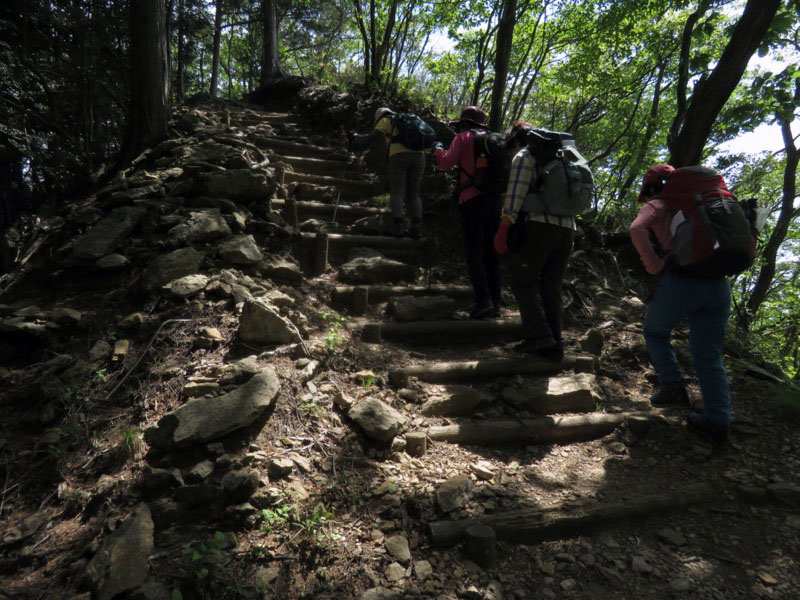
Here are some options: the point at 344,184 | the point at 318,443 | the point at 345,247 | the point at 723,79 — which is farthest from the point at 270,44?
the point at 318,443

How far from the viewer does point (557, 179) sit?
3.58 meters

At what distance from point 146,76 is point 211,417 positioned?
6720 mm

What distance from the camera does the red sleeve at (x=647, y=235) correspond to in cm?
312

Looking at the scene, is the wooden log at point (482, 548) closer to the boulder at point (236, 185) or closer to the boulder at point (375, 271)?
the boulder at point (375, 271)

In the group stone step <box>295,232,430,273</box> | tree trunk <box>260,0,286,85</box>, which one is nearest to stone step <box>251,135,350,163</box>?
stone step <box>295,232,430,273</box>

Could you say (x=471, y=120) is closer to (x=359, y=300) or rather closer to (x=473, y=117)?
(x=473, y=117)

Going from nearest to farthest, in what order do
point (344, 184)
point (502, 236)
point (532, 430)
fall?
1. point (532, 430)
2. point (502, 236)
3. point (344, 184)

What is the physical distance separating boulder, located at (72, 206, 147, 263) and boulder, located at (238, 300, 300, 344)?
6.51ft

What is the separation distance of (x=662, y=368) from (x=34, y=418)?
4747 millimetres

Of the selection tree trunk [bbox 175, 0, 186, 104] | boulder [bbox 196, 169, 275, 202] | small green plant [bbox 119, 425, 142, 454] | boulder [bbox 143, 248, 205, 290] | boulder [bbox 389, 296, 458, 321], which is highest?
tree trunk [bbox 175, 0, 186, 104]

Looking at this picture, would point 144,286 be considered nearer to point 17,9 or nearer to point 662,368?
point 662,368

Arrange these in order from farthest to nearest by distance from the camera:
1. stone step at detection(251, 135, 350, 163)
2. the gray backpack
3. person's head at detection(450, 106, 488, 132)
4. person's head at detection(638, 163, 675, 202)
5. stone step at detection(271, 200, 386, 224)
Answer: stone step at detection(251, 135, 350, 163) < stone step at detection(271, 200, 386, 224) < person's head at detection(450, 106, 488, 132) < the gray backpack < person's head at detection(638, 163, 675, 202)

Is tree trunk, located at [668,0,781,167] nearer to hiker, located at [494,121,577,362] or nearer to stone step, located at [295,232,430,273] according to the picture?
hiker, located at [494,121,577,362]

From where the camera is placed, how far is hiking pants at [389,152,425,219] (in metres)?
5.94
